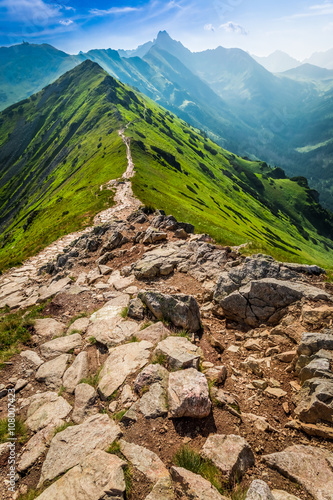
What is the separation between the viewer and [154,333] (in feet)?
39.6

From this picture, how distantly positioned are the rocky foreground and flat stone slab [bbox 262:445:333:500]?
0.03 metres

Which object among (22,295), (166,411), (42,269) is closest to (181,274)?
(166,411)

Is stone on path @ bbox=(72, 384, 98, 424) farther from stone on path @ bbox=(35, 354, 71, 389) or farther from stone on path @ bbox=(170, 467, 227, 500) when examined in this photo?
stone on path @ bbox=(170, 467, 227, 500)

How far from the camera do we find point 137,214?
34312 mm

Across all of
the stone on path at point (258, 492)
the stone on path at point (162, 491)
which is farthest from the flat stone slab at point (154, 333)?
the stone on path at point (258, 492)

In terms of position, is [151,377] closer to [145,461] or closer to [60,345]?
[145,461]

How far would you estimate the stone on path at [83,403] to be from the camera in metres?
8.66

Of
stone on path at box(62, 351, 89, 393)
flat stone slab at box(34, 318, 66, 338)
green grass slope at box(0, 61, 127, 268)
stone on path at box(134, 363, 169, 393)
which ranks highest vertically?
green grass slope at box(0, 61, 127, 268)

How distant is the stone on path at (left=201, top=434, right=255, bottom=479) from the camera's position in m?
6.32

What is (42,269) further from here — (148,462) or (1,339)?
(148,462)

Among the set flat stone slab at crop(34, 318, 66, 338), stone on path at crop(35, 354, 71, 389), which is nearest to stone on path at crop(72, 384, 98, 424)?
stone on path at crop(35, 354, 71, 389)

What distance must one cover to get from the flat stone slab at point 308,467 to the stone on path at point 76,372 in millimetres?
7486

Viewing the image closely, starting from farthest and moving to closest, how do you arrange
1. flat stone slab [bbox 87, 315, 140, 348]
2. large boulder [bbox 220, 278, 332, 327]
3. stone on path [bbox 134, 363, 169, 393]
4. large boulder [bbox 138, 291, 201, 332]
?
large boulder [bbox 220, 278, 332, 327] < large boulder [bbox 138, 291, 201, 332] < flat stone slab [bbox 87, 315, 140, 348] < stone on path [bbox 134, 363, 169, 393]

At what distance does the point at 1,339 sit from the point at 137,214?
77.7 ft
